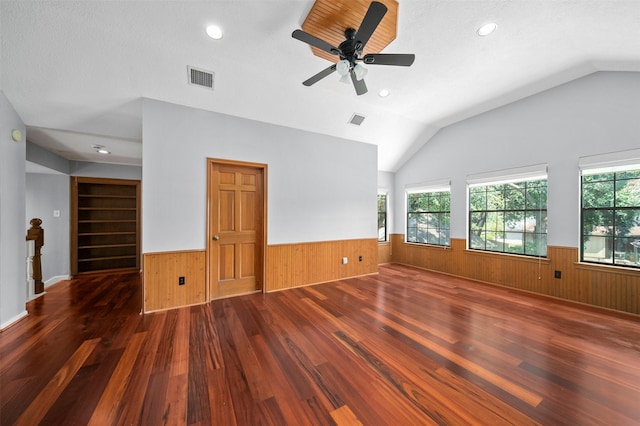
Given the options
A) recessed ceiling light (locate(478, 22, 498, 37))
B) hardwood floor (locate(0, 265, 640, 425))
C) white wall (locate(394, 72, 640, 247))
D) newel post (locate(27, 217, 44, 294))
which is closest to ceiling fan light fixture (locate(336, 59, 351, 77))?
recessed ceiling light (locate(478, 22, 498, 37))

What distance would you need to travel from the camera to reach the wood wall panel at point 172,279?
114 inches

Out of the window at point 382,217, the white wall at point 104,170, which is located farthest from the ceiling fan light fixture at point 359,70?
the white wall at point 104,170

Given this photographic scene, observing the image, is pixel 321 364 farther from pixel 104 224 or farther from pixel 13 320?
pixel 104 224

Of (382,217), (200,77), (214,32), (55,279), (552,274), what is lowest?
(55,279)

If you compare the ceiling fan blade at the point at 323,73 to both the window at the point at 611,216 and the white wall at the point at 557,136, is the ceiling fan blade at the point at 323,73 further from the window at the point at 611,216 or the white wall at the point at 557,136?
the window at the point at 611,216

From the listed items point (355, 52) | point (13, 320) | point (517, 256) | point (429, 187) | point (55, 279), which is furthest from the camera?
point (429, 187)

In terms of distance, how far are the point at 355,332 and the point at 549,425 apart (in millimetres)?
1448

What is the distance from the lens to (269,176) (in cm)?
373

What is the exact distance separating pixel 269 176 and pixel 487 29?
3.17 metres

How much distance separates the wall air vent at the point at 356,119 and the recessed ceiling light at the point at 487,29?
1.91 meters

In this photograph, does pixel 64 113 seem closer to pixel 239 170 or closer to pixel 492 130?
pixel 239 170

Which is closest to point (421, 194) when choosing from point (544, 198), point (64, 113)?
point (544, 198)

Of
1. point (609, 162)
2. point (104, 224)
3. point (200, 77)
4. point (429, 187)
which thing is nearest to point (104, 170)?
point (104, 224)

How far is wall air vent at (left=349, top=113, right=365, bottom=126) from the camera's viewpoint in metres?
4.02
